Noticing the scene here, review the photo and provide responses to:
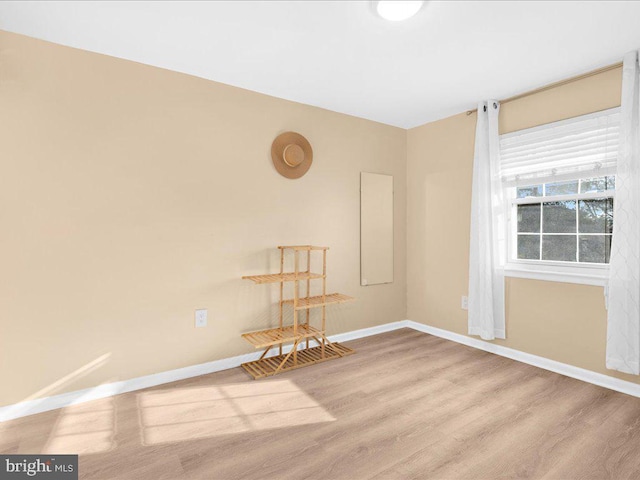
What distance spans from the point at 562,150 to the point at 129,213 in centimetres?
344

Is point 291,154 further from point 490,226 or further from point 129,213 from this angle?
point 490,226

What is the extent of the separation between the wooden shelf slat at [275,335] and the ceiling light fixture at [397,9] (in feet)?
7.68

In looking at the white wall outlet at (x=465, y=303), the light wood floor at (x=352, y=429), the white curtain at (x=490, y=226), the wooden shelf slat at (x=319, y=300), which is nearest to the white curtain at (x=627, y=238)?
the light wood floor at (x=352, y=429)

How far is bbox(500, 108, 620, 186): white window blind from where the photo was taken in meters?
2.59

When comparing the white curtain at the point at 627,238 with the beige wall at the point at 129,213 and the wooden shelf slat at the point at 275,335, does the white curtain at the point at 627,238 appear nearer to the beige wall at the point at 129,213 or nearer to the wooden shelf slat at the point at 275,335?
the wooden shelf slat at the point at 275,335

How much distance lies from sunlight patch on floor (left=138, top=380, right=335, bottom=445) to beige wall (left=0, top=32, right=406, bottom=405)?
0.38 meters

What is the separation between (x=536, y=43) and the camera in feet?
7.45

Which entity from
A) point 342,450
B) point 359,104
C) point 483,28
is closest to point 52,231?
point 342,450

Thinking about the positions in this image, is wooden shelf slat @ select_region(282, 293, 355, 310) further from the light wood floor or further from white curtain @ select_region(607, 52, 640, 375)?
white curtain @ select_region(607, 52, 640, 375)

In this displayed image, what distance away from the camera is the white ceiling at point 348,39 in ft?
6.37

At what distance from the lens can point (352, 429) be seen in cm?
204

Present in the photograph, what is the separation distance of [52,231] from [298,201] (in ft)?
6.28

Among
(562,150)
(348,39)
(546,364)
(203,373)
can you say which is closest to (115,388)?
(203,373)

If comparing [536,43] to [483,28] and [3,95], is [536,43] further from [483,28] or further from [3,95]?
[3,95]
